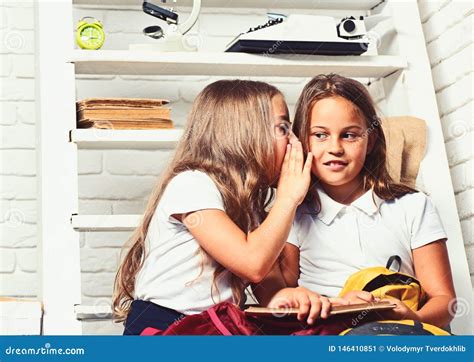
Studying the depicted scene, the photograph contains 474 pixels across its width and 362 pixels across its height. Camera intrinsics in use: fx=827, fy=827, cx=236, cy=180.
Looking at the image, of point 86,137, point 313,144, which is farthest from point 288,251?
point 86,137

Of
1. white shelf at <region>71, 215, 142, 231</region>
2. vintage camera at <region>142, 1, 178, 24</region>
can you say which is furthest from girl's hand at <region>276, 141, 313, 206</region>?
vintage camera at <region>142, 1, 178, 24</region>

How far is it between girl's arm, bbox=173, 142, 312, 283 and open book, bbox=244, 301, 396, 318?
126 mm

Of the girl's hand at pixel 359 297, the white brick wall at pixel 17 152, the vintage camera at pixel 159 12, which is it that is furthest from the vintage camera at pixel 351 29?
the white brick wall at pixel 17 152

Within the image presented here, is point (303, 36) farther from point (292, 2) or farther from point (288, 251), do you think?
point (288, 251)

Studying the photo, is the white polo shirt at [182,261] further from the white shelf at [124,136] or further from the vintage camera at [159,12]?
the vintage camera at [159,12]

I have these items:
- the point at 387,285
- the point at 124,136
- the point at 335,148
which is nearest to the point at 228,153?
the point at 335,148

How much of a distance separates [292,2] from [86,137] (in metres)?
0.92

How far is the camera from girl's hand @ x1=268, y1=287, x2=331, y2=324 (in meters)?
1.69

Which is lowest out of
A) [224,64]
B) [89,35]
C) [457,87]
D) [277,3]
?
[457,87]

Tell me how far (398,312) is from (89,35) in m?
1.23

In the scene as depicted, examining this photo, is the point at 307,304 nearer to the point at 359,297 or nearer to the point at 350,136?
the point at 359,297

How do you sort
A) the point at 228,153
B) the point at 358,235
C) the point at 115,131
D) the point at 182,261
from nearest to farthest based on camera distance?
the point at 182,261 < the point at 228,153 < the point at 358,235 < the point at 115,131

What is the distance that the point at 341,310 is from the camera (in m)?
1.67

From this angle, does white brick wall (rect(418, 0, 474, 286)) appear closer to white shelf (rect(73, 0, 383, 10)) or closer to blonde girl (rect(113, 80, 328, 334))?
white shelf (rect(73, 0, 383, 10))
